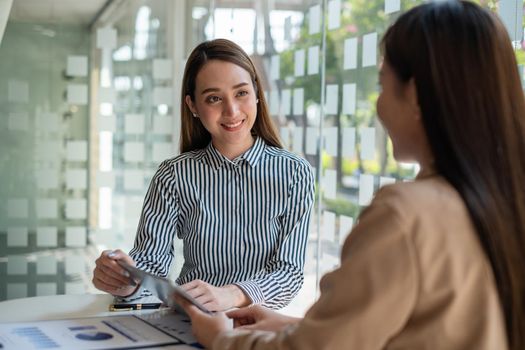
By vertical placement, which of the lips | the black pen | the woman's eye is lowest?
the black pen

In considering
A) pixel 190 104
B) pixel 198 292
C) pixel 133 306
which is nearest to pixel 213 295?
pixel 198 292

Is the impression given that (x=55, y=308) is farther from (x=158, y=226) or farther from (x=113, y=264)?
(x=158, y=226)

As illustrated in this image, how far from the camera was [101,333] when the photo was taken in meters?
1.48

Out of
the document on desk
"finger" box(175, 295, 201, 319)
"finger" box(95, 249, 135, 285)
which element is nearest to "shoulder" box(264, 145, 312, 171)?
"finger" box(95, 249, 135, 285)

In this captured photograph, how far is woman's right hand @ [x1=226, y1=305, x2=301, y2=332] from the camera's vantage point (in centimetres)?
145

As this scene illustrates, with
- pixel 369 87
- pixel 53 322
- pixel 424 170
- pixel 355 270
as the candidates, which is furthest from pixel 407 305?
pixel 369 87

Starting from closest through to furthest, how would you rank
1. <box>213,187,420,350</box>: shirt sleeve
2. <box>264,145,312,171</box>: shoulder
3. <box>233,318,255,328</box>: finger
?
<box>213,187,420,350</box>: shirt sleeve, <box>233,318,255,328</box>: finger, <box>264,145,312,171</box>: shoulder

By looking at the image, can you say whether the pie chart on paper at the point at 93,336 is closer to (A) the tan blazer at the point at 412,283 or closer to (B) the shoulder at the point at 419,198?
(A) the tan blazer at the point at 412,283

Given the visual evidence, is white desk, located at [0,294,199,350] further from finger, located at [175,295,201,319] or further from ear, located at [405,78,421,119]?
ear, located at [405,78,421,119]

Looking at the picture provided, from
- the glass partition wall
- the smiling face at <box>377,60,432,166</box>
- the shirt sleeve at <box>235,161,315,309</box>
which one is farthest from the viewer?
the glass partition wall

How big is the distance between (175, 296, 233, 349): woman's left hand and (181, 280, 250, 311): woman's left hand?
442 mm

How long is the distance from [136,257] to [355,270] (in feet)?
4.32

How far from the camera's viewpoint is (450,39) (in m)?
1.09

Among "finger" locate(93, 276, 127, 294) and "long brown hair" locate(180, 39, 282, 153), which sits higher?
"long brown hair" locate(180, 39, 282, 153)
